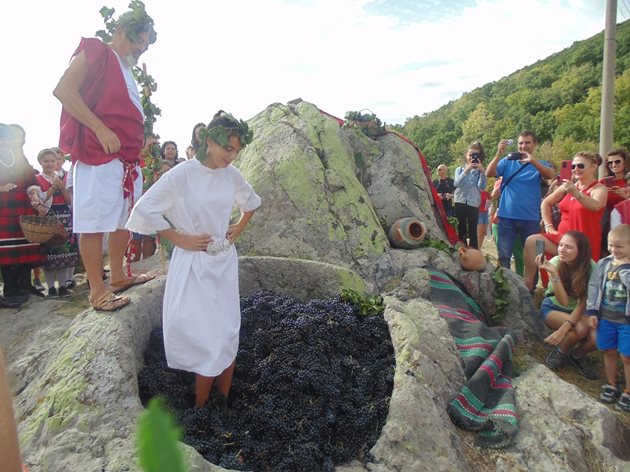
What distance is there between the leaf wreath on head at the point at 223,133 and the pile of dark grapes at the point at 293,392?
4.11 feet

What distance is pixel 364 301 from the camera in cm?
344

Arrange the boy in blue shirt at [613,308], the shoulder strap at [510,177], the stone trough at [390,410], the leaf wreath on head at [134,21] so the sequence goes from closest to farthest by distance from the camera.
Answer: the stone trough at [390,410] → the leaf wreath on head at [134,21] → the boy in blue shirt at [613,308] → the shoulder strap at [510,177]

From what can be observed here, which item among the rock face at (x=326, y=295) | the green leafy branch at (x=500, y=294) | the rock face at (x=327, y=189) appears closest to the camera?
the rock face at (x=326, y=295)

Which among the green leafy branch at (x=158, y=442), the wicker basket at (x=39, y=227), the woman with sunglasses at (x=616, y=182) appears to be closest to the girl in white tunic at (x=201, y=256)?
the green leafy branch at (x=158, y=442)

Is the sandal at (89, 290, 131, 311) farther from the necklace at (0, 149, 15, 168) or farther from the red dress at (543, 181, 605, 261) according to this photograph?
the red dress at (543, 181, 605, 261)

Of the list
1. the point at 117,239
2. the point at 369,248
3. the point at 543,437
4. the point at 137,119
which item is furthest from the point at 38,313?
the point at 543,437

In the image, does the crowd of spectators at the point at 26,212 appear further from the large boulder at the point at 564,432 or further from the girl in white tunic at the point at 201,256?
the large boulder at the point at 564,432

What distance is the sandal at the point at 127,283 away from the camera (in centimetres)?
322

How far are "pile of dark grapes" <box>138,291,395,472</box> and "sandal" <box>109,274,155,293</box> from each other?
480 mm

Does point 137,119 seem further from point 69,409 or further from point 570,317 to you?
point 570,317

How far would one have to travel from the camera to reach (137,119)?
2.96 m

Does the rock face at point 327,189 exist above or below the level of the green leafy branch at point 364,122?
below

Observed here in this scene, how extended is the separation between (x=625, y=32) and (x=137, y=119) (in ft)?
125

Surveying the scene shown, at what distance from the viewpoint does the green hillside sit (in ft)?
71.6
